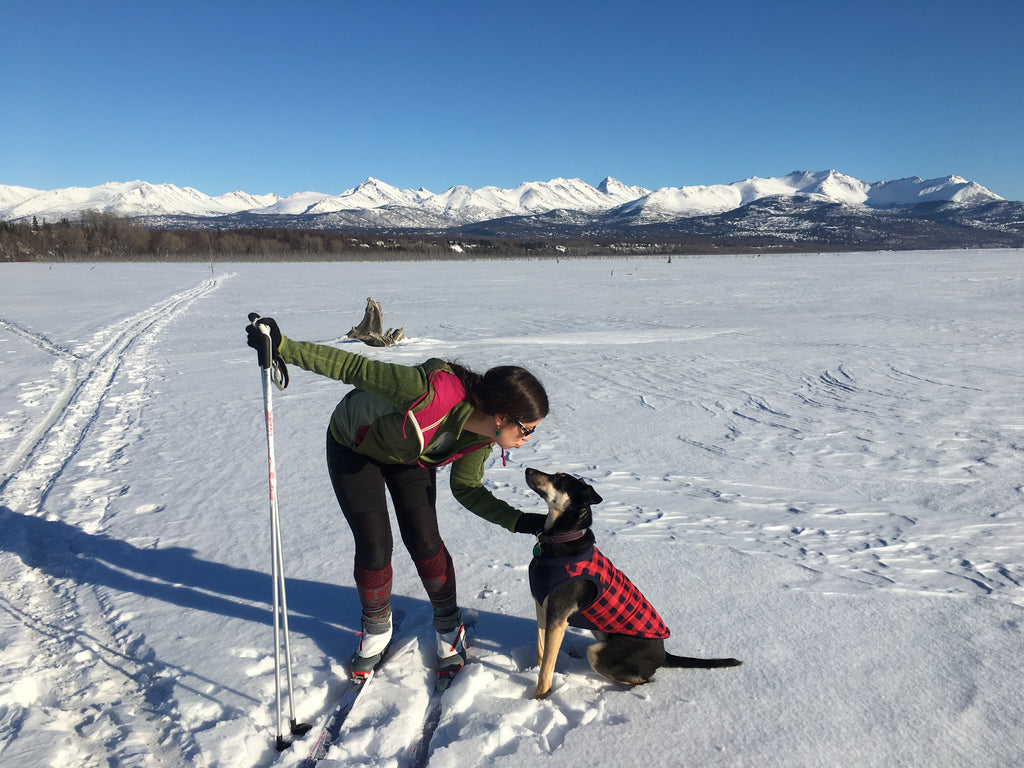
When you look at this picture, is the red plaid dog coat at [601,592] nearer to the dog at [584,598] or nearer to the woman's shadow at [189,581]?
the dog at [584,598]

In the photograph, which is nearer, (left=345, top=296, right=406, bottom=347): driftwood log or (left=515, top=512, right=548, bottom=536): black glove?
(left=515, top=512, right=548, bottom=536): black glove

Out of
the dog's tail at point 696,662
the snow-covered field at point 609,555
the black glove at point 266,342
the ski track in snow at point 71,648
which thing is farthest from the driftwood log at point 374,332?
the dog's tail at point 696,662

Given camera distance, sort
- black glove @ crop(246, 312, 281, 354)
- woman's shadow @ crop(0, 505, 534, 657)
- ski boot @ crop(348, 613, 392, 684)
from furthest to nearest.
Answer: woman's shadow @ crop(0, 505, 534, 657) → ski boot @ crop(348, 613, 392, 684) → black glove @ crop(246, 312, 281, 354)

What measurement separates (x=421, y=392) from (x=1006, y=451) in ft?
19.3

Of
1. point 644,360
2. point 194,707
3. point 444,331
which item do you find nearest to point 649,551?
point 194,707

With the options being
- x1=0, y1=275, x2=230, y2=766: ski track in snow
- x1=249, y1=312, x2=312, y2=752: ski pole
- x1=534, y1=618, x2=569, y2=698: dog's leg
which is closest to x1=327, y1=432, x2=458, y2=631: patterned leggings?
x1=249, y1=312, x2=312, y2=752: ski pole

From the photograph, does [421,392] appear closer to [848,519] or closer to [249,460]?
[848,519]

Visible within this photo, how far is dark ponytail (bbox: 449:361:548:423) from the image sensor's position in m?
2.29

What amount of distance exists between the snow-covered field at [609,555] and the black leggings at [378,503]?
0.61m

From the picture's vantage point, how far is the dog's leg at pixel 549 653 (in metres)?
2.48

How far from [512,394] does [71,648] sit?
2.58 meters

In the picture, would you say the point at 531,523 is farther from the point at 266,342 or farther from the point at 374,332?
the point at 374,332

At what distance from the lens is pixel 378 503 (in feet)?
8.58

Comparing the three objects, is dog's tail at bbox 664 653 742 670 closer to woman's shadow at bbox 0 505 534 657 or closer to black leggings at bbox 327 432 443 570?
woman's shadow at bbox 0 505 534 657
